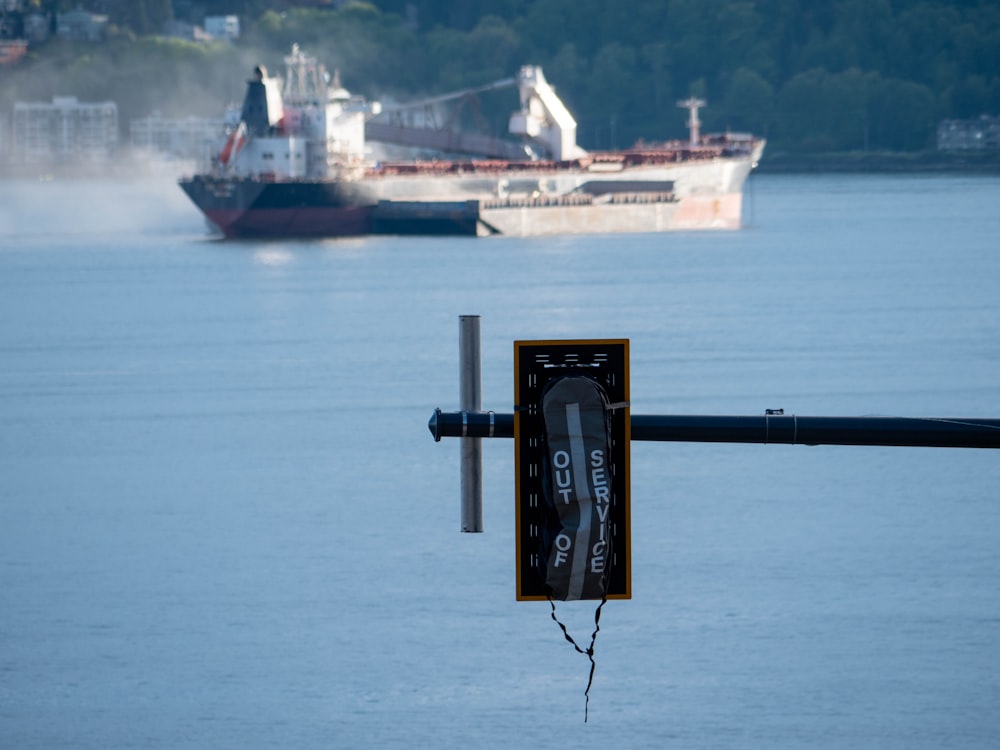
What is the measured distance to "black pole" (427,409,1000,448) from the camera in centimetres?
671

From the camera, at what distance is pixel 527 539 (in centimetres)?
675

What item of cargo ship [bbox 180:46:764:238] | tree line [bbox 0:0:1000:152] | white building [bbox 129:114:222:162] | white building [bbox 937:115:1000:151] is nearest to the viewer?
cargo ship [bbox 180:46:764:238]

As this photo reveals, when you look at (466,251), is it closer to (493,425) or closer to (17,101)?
(493,425)

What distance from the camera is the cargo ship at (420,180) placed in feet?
197

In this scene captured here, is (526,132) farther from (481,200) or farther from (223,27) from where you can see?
(223,27)

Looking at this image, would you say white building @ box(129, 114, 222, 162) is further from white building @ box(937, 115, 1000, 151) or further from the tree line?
white building @ box(937, 115, 1000, 151)

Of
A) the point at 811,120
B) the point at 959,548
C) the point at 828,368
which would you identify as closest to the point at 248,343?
the point at 828,368

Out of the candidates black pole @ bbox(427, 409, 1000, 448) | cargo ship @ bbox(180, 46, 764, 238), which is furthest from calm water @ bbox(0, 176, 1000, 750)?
cargo ship @ bbox(180, 46, 764, 238)

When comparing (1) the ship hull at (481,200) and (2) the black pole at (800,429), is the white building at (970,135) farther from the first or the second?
(2) the black pole at (800,429)

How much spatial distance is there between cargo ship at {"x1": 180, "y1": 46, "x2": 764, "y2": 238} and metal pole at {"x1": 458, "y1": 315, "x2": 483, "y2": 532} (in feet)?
171

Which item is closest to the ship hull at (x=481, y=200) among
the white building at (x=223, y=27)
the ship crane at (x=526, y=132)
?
the ship crane at (x=526, y=132)

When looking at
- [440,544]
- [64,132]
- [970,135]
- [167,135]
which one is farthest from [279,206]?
[64,132]

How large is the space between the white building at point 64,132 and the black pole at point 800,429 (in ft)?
431

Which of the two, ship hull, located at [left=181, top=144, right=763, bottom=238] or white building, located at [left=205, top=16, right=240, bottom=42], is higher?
white building, located at [left=205, top=16, right=240, bottom=42]
